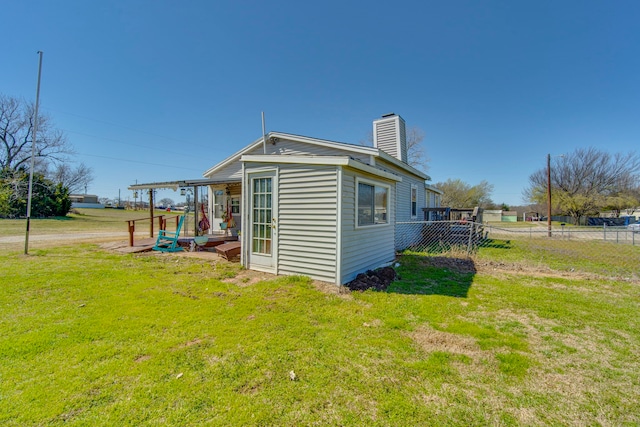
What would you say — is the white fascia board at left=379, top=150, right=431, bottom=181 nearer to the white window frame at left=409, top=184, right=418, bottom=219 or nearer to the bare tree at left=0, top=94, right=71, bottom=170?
the white window frame at left=409, top=184, right=418, bottom=219

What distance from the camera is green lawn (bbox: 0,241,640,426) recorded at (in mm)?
1926

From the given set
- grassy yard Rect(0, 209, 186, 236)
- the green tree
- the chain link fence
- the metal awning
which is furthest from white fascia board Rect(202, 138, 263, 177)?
the green tree

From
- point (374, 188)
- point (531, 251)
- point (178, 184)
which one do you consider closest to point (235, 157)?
point (178, 184)

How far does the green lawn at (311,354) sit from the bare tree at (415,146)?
64.2 ft

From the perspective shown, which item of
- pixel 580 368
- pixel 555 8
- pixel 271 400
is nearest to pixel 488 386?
pixel 580 368

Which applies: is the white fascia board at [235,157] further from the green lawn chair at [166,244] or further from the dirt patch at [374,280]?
the dirt patch at [374,280]

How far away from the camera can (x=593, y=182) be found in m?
26.9

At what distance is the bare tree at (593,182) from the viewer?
1013 inches

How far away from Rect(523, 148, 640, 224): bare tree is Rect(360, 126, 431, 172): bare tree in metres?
15.8

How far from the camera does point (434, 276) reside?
6004 millimetres

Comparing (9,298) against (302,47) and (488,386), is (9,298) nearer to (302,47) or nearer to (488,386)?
(488,386)

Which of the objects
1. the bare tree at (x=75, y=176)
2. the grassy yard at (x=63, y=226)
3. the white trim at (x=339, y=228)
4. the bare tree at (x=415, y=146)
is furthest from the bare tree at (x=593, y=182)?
the bare tree at (x=75, y=176)

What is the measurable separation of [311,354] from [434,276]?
170 inches

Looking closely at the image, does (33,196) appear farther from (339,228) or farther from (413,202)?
(413,202)
